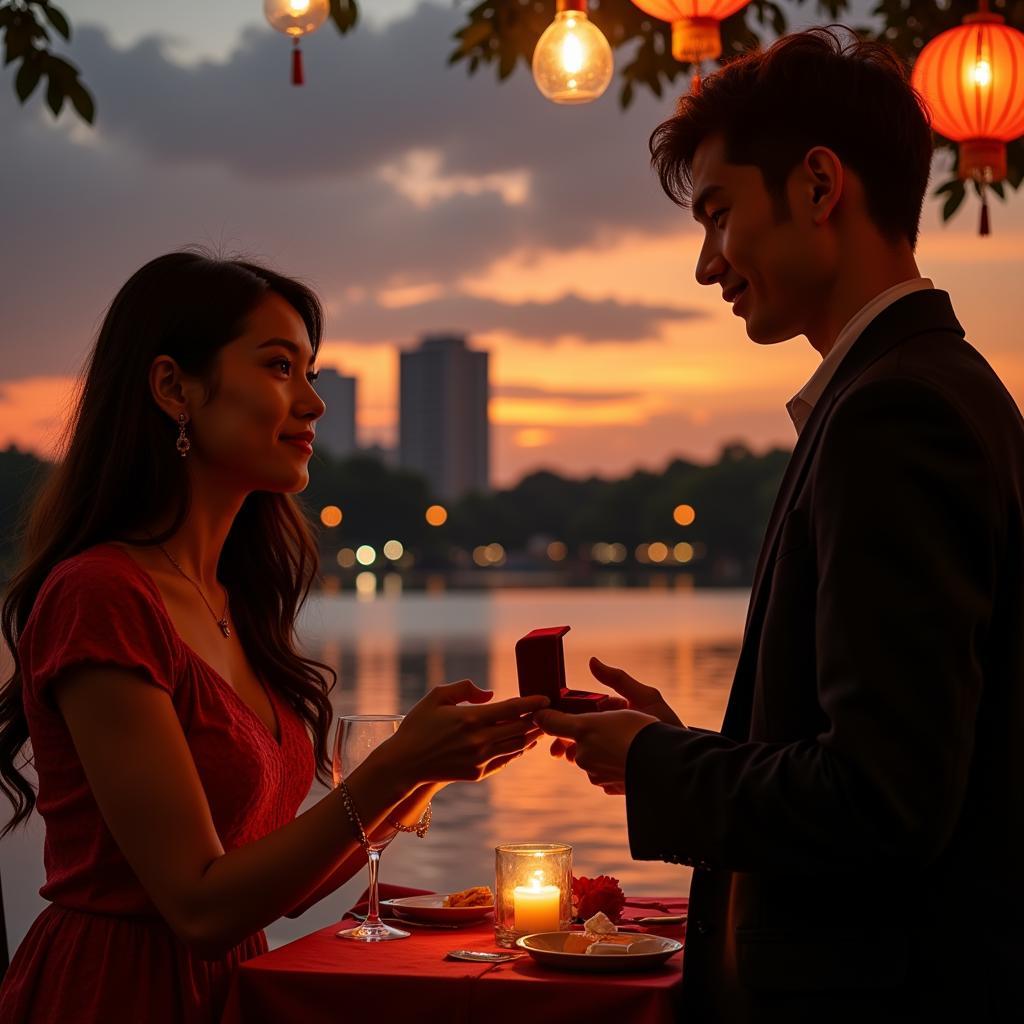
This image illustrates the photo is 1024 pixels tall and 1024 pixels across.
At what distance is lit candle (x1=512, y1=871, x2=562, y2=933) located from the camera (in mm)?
2084

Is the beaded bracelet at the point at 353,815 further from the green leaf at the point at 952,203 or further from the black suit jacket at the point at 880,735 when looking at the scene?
the green leaf at the point at 952,203

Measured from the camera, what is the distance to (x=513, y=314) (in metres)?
90.7

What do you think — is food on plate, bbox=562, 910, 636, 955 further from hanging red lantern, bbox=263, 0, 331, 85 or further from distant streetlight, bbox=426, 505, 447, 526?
distant streetlight, bbox=426, 505, 447, 526

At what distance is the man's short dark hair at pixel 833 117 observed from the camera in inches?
65.6

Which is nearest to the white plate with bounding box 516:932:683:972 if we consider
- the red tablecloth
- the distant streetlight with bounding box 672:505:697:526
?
the red tablecloth

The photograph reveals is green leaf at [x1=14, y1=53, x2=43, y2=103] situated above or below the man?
above

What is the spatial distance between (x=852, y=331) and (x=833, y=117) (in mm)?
258

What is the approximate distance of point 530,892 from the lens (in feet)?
6.88

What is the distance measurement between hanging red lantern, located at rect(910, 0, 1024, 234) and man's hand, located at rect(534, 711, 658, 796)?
11.7ft

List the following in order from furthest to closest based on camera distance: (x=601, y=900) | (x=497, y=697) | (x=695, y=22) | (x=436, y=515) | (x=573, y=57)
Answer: (x=436, y=515) → (x=497, y=697) → (x=695, y=22) → (x=573, y=57) → (x=601, y=900)

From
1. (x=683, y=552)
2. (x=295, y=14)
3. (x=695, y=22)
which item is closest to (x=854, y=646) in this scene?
(x=295, y=14)

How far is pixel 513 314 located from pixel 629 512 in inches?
888

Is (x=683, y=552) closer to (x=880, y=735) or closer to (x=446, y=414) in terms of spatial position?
(x=446, y=414)

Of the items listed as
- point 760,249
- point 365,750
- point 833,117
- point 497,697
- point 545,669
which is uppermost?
point 833,117
